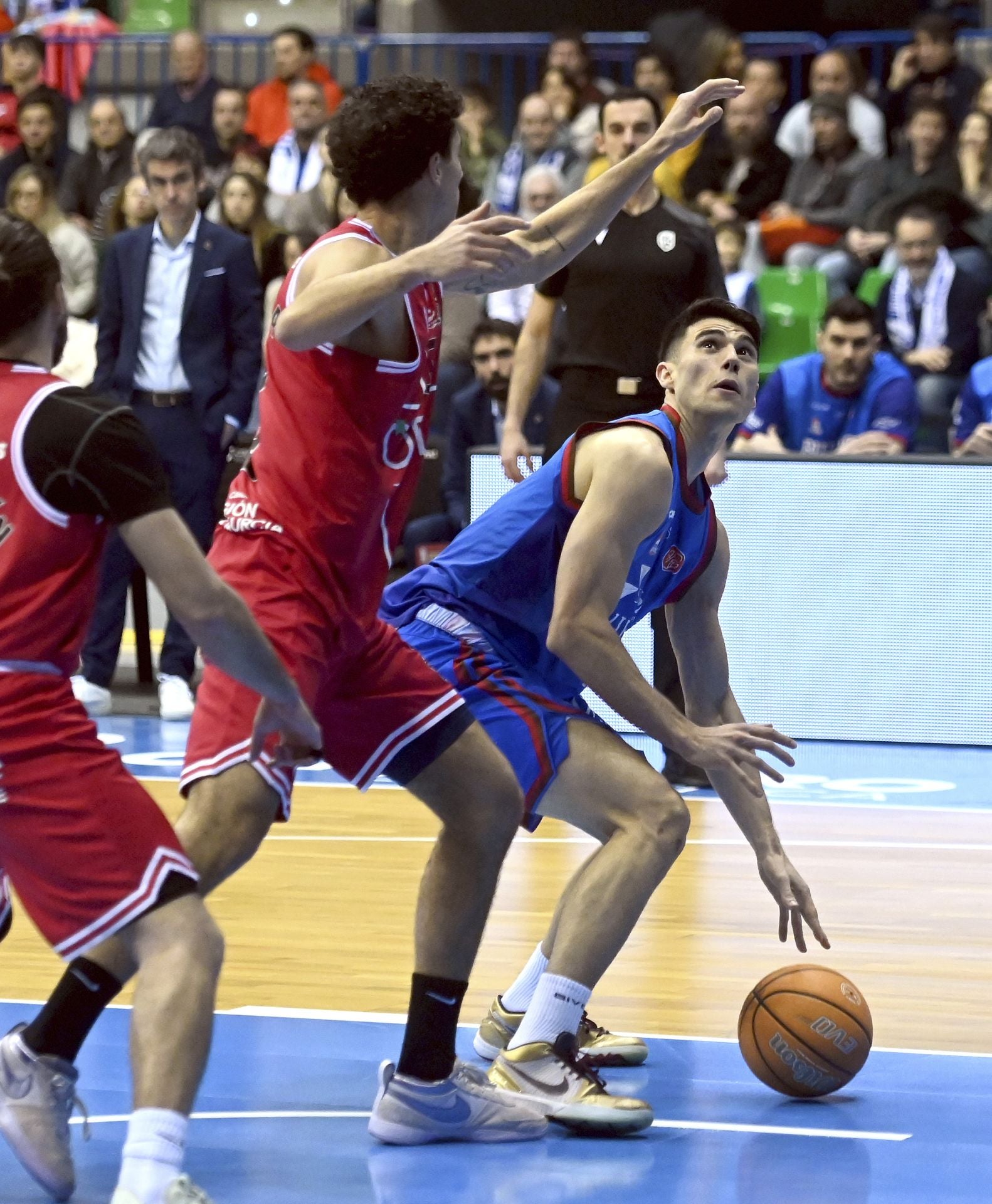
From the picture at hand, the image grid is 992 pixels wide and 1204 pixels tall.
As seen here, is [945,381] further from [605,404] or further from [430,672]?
[430,672]

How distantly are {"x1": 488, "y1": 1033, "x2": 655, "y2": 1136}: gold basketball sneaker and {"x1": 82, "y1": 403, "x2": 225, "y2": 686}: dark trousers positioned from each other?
213 inches

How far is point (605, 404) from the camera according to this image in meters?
7.51

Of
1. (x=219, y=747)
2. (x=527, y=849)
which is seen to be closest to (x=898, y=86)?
(x=527, y=849)

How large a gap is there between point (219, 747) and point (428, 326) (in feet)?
2.73

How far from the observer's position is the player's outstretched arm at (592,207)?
12.3 ft

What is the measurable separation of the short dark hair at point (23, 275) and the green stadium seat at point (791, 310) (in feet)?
27.5

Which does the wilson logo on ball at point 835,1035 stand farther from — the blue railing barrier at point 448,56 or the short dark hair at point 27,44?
the short dark hair at point 27,44

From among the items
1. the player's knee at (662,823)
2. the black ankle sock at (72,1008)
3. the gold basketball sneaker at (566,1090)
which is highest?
the player's knee at (662,823)

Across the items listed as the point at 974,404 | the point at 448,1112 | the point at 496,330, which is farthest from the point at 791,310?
the point at 448,1112

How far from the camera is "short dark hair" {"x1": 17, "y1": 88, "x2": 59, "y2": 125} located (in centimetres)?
1301

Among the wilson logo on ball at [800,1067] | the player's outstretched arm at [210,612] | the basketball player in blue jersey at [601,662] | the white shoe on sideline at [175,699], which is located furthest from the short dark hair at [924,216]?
the player's outstretched arm at [210,612]

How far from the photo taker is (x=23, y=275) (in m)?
3.08

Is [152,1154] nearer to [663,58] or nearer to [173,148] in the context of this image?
[173,148]

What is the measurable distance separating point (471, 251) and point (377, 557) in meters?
0.72
